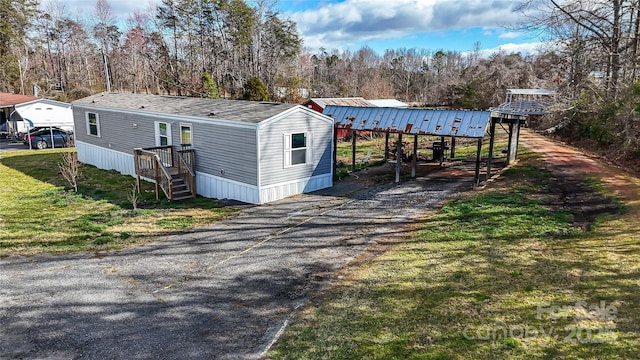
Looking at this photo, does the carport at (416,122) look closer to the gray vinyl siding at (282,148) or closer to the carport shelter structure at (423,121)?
the carport shelter structure at (423,121)

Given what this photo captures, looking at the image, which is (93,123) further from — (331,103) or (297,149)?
(331,103)

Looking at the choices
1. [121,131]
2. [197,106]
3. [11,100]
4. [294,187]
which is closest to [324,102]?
[197,106]

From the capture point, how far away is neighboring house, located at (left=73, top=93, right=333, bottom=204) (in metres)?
12.6

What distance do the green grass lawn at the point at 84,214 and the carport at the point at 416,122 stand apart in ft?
21.4

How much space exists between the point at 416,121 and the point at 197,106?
862cm

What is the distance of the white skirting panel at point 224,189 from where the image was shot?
12773mm

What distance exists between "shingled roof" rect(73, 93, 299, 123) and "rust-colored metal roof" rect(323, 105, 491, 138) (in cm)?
341

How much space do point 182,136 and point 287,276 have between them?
30.2ft

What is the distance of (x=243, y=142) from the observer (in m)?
12.6

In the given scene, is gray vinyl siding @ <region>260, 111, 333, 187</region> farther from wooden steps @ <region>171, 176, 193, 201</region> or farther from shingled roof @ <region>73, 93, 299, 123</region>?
wooden steps @ <region>171, 176, 193, 201</region>

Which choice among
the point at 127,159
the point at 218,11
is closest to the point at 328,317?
the point at 127,159

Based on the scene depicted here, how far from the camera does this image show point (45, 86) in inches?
1859

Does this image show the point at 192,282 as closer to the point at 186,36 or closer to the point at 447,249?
the point at 447,249

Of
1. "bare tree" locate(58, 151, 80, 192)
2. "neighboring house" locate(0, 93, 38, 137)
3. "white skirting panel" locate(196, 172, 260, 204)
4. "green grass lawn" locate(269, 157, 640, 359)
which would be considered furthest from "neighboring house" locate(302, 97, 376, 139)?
"neighboring house" locate(0, 93, 38, 137)
